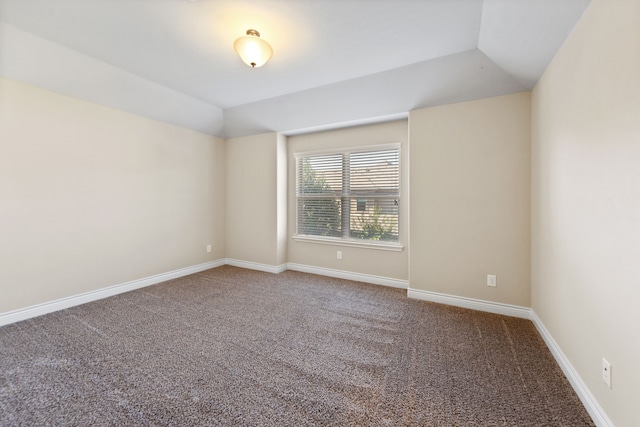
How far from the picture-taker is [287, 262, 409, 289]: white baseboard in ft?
11.7

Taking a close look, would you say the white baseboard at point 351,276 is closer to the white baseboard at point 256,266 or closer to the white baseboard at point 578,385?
the white baseboard at point 256,266

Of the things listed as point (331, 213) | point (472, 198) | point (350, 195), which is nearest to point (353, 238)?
point (331, 213)

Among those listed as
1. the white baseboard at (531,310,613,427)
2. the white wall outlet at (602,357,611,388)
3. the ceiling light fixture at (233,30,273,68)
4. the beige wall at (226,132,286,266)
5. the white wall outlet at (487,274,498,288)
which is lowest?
the white baseboard at (531,310,613,427)

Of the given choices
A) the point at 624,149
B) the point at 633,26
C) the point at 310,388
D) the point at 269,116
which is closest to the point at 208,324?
the point at 310,388

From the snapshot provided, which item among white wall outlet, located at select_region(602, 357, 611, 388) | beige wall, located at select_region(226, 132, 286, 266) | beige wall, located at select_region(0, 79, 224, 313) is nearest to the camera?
white wall outlet, located at select_region(602, 357, 611, 388)

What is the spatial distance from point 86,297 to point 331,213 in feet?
10.9

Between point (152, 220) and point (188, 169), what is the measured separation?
3.25 ft

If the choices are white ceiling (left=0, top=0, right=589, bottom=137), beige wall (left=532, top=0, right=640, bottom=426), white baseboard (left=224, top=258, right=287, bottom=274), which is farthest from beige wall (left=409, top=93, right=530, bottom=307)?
white baseboard (left=224, top=258, right=287, bottom=274)

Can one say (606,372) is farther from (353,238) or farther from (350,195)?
(350,195)

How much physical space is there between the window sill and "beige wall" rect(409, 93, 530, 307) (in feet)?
1.36

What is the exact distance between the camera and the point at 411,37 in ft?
7.20

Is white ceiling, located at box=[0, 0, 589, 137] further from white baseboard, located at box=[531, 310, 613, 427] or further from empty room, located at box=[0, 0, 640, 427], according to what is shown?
white baseboard, located at box=[531, 310, 613, 427]

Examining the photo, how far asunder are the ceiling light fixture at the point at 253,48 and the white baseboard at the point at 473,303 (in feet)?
10.0

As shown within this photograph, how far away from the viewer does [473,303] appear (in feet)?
9.33
